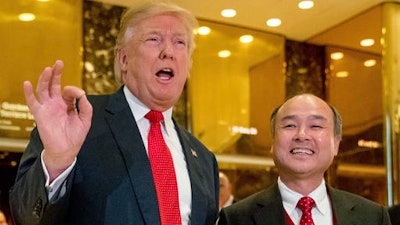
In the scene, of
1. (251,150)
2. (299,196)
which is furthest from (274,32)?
(299,196)

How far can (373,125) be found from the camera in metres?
6.33

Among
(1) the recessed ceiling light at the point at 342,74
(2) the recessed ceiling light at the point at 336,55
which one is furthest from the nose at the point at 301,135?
(2) the recessed ceiling light at the point at 336,55

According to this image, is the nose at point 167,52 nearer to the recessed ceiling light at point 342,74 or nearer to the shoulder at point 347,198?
the shoulder at point 347,198

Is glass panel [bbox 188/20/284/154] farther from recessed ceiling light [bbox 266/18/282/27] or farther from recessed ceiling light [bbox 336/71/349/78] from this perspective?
recessed ceiling light [bbox 336/71/349/78]

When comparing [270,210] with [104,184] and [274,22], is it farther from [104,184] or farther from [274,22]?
[274,22]

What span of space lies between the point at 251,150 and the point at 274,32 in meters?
1.23

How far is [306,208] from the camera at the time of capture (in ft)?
7.91

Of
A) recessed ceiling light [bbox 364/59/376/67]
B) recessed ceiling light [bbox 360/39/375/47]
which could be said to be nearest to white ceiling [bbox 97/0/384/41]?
recessed ceiling light [bbox 360/39/375/47]

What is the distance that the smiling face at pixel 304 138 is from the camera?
2.46 meters

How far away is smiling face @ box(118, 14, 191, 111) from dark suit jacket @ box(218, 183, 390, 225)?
54 cm

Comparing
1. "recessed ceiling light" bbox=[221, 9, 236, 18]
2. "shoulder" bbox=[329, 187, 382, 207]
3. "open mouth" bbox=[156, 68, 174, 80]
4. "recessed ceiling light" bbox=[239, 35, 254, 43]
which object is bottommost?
"shoulder" bbox=[329, 187, 382, 207]

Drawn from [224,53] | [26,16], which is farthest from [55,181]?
[224,53]

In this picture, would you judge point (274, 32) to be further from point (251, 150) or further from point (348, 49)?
point (251, 150)

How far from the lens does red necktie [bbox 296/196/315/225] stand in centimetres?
237
